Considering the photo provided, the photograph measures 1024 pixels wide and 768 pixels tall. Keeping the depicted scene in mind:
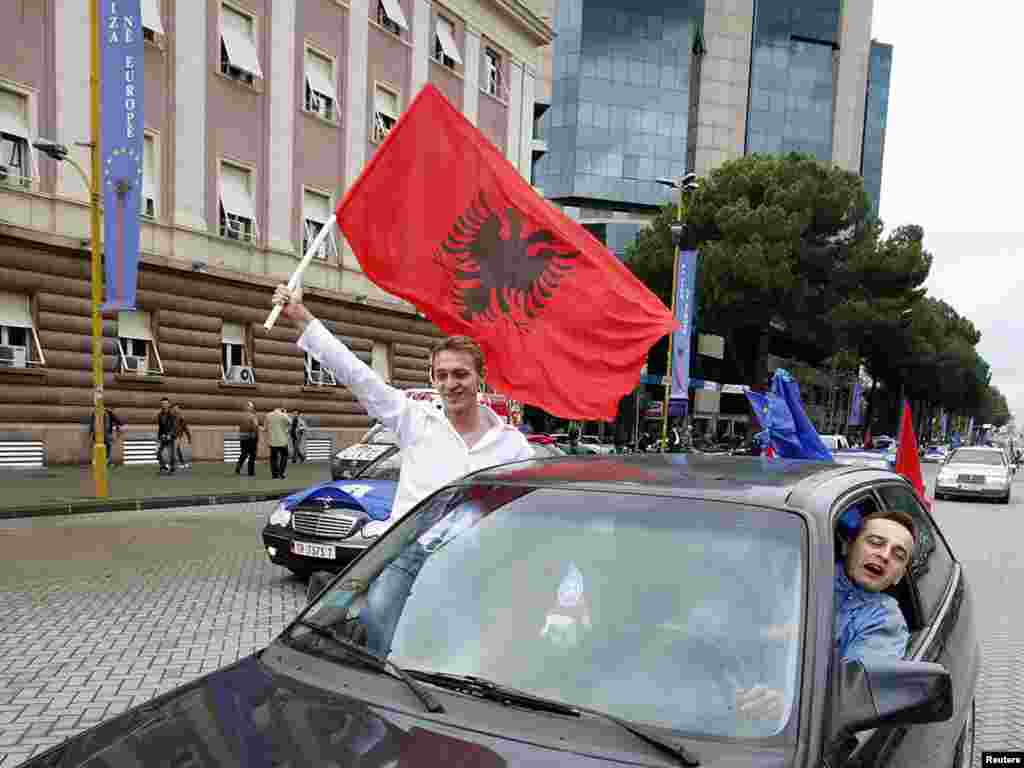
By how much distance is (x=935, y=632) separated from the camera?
10.1 ft

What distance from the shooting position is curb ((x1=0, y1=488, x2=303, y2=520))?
1209 centimetres

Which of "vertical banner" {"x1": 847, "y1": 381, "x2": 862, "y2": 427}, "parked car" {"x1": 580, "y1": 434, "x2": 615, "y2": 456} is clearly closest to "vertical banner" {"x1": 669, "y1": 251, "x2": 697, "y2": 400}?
"parked car" {"x1": 580, "y1": 434, "x2": 615, "y2": 456}

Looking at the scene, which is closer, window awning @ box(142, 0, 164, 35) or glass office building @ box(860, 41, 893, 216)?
window awning @ box(142, 0, 164, 35)

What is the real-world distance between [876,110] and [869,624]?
371 ft

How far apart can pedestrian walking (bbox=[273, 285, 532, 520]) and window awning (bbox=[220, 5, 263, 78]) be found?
20378mm

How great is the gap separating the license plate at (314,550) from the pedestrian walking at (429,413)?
13.3ft

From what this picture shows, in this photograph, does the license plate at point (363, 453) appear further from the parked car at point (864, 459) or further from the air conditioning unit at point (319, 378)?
the air conditioning unit at point (319, 378)

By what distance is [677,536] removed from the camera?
2369 millimetres

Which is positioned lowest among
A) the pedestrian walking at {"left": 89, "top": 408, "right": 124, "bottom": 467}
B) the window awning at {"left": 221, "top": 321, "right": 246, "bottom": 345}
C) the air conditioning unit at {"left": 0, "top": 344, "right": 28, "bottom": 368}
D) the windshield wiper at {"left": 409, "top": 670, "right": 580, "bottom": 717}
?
the pedestrian walking at {"left": 89, "top": 408, "right": 124, "bottom": 467}

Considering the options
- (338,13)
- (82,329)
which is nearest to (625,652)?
(82,329)

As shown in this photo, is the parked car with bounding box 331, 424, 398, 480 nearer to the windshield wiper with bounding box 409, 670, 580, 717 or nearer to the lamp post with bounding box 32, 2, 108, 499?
the lamp post with bounding box 32, 2, 108, 499

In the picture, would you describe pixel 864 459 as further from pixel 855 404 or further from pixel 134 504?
pixel 855 404

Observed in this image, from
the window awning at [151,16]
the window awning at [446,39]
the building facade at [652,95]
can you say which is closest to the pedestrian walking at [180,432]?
the window awning at [151,16]

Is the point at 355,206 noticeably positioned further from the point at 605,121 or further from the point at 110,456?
the point at 605,121
